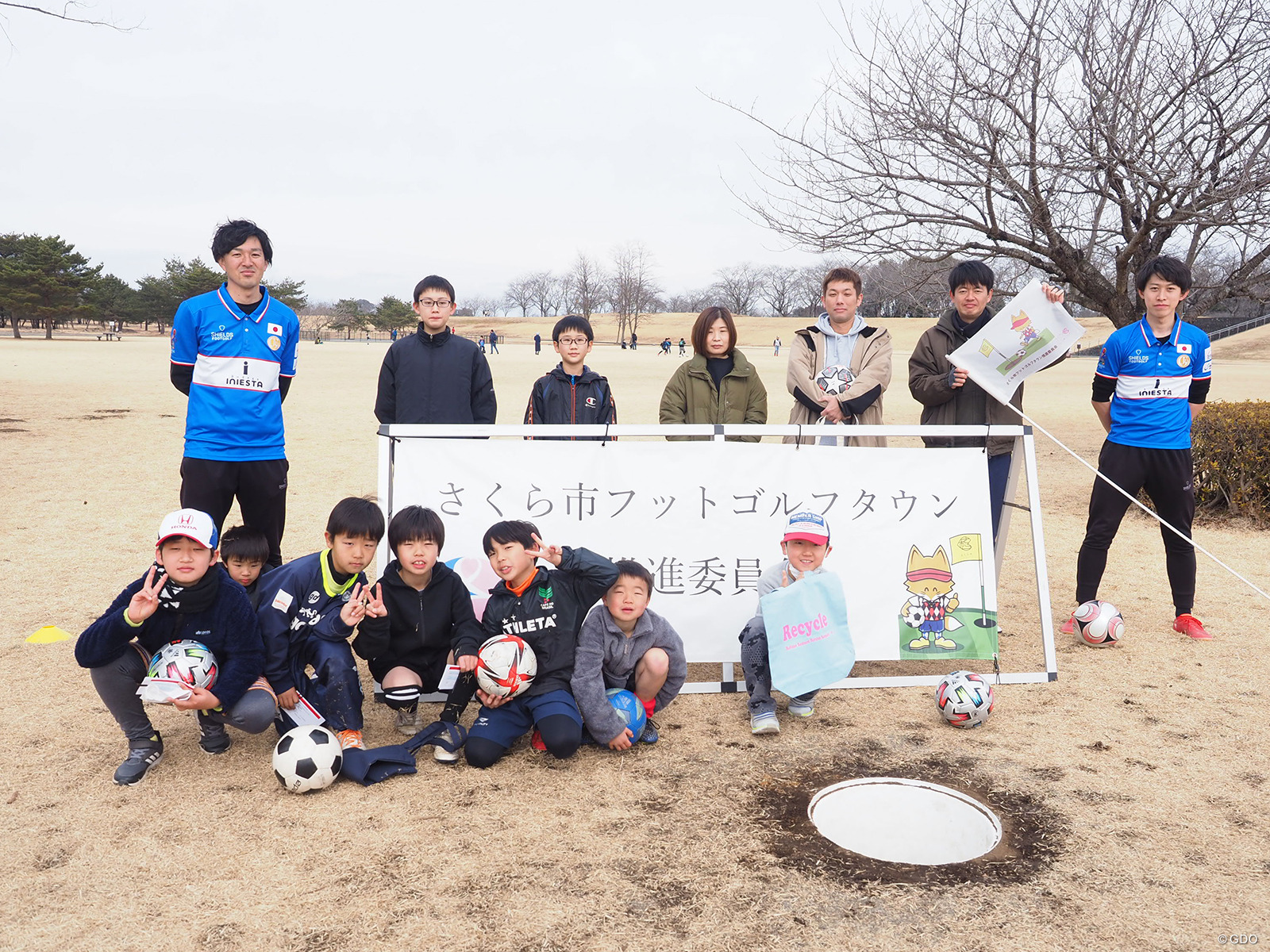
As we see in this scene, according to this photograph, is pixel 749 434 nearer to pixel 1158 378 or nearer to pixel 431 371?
pixel 431 371

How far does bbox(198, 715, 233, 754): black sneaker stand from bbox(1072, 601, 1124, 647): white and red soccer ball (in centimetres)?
450

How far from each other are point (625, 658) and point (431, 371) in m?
2.07

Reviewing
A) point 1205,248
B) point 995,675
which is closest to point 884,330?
point 995,675

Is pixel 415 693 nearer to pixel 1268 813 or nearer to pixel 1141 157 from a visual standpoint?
pixel 1268 813

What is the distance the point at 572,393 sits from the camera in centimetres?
521

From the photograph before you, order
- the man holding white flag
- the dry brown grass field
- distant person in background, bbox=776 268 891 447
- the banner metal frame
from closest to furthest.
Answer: the dry brown grass field < the banner metal frame < the man holding white flag < distant person in background, bbox=776 268 891 447

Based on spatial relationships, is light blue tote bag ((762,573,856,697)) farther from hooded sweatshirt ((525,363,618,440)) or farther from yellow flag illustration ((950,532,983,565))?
hooded sweatshirt ((525,363,618,440))

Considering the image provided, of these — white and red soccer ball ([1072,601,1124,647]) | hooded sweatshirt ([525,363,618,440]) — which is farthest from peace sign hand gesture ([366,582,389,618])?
white and red soccer ball ([1072,601,1124,647])

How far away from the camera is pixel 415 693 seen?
156 inches

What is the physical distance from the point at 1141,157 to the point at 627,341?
6437 centimetres

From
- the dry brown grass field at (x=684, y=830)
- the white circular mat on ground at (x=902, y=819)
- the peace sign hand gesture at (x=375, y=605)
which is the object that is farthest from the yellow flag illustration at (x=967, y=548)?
the peace sign hand gesture at (x=375, y=605)

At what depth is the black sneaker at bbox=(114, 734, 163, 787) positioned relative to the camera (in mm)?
3430

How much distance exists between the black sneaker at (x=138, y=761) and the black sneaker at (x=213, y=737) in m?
0.16

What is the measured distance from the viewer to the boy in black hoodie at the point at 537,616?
12.4 ft
